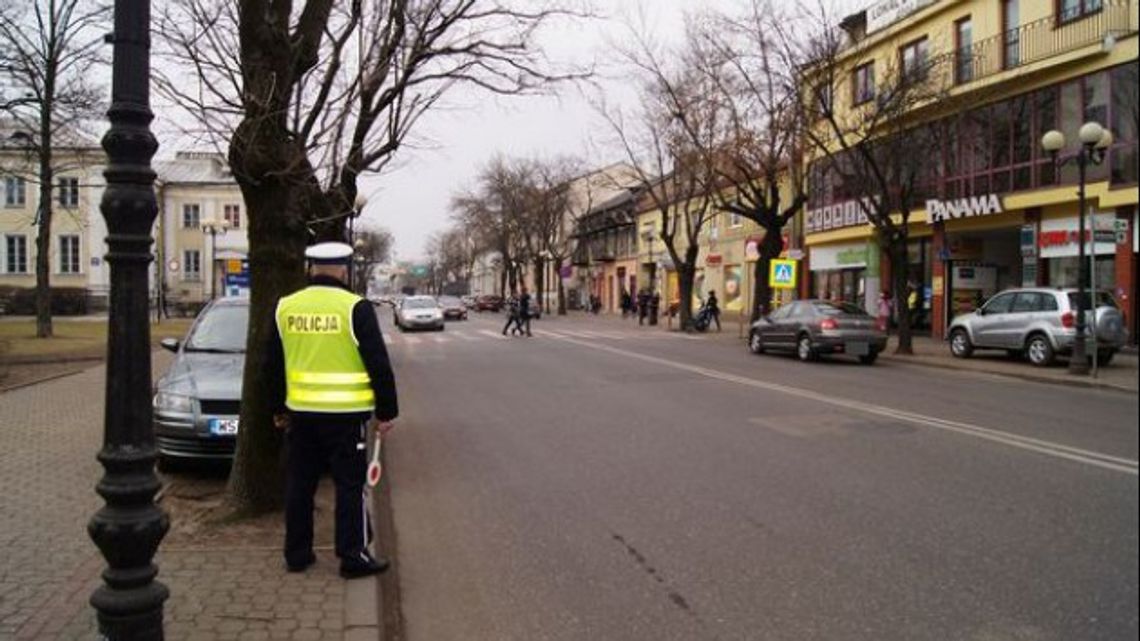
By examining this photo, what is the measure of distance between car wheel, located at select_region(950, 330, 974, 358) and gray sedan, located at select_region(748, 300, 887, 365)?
1.57 m

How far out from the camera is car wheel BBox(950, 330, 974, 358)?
2130 cm

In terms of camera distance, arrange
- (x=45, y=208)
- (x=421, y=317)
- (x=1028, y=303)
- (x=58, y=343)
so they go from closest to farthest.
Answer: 1. (x=1028, y=303)
2. (x=58, y=343)
3. (x=45, y=208)
4. (x=421, y=317)

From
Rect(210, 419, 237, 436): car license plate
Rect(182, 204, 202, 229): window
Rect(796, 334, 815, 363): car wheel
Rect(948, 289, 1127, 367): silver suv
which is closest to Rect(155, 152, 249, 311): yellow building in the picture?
Rect(182, 204, 202, 229): window

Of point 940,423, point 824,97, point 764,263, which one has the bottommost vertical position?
point 940,423

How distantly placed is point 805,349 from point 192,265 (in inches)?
2425

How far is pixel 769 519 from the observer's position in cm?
661

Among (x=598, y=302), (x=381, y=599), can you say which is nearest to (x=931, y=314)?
(x=381, y=599)

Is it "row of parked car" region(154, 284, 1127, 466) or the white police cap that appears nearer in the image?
the white police cap

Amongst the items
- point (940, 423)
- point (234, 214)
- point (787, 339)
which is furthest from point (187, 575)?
point (234, 214)

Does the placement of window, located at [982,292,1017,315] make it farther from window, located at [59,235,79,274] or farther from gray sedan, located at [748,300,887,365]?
window, located at [59,235,79,274]

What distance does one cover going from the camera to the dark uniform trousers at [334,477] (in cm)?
523

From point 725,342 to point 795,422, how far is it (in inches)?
773

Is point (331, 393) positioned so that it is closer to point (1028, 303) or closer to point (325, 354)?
point (325, 354)

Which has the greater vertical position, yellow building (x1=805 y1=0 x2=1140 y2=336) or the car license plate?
yellow building (x1=805 y1=0 x2=1140 y2=336)
